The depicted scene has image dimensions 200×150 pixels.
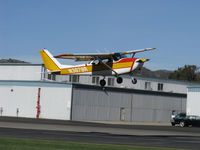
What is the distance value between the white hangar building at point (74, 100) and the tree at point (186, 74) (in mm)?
90219

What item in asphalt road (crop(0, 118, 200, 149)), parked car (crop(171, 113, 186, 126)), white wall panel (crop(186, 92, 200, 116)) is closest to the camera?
asphalt road (crop(0, 118, 200, 149))

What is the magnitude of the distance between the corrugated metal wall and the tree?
286ft

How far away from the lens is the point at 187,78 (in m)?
166

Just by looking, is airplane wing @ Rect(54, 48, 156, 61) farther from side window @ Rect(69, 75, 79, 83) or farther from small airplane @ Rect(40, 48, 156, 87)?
side window @ Rect(69, 75, 79, 83)

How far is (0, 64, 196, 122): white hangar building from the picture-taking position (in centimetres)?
6450

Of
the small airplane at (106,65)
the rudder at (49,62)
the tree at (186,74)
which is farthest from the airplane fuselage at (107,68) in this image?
the tree at (186,74)

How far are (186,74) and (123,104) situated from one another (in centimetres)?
10063

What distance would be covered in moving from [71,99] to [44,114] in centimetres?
477

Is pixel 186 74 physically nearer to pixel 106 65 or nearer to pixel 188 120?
pixel 188 120

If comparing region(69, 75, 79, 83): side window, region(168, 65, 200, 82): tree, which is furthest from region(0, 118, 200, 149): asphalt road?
region(168, 65, 200, 82): tree

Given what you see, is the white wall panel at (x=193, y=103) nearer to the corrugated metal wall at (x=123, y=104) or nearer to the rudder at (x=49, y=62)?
the corrugated metal wall at (x=123, y=104)

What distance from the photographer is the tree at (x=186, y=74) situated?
166875 mm

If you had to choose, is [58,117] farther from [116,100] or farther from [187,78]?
[187,78]

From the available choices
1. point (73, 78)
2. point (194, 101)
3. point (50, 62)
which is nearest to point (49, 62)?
point (50, 62)
